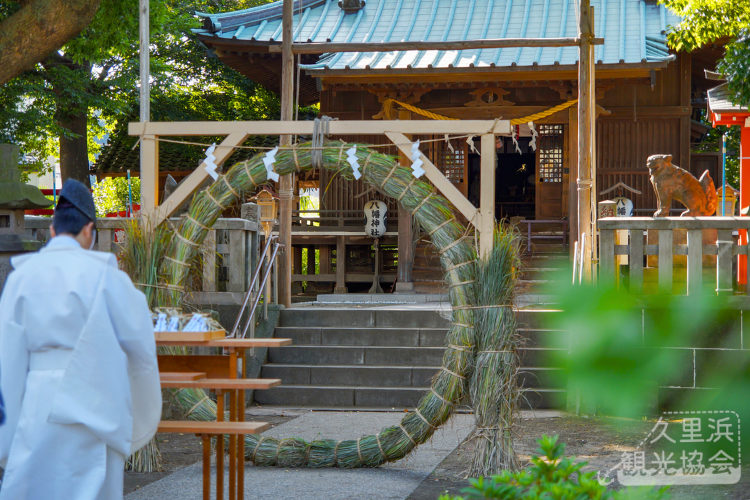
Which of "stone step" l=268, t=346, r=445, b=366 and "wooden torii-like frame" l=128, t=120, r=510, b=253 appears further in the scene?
"stone step" l=268, t=346, r=445, b=366

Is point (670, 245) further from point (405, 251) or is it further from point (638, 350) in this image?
point (638, 350)

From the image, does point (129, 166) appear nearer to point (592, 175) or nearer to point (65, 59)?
point (65, 59)

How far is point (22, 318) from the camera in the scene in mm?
2756

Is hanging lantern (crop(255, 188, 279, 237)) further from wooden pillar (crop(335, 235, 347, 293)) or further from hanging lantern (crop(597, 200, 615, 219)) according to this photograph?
hanging lantern (crop(597, 200, 615, 219))

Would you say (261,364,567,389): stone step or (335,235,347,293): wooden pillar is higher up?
(335,235,347,293): wooden pillar

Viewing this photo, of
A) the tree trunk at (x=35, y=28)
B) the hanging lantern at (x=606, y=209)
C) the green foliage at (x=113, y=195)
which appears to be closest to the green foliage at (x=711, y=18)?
the hanging lantern at (x=606, y=209)

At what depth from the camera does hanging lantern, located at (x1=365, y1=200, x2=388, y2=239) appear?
525 inches

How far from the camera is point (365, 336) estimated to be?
9.05 m

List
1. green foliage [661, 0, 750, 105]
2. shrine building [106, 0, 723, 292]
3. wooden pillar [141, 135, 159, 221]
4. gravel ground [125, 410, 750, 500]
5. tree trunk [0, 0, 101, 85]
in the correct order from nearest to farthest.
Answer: gravel ground [125, 410, 750, 500] → wooden pillar [141, 135, 159, 221] → green foliage [661, 0, 750, 105] → tree trunk [0, 0, 101, 85] → shrine building [106, 0, 723, 292]

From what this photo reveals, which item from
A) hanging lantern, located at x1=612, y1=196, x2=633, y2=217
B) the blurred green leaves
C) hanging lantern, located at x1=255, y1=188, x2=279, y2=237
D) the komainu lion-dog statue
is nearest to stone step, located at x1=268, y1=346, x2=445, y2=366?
the komainu lion-dog statue

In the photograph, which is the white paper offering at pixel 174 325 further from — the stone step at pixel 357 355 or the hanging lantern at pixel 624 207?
the hanging lantern at pixel 624 207

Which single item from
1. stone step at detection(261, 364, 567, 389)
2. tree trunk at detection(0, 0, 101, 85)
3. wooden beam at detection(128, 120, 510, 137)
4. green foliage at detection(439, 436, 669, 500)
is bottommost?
stone step at detection(261, 364, 567, 389)

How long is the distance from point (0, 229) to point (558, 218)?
9.44m

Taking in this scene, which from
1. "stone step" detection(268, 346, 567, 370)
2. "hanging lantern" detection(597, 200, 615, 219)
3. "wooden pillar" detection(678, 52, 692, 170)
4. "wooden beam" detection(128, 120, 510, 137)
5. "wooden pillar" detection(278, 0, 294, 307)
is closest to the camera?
"wooden beam" detection(128, 120, 510, 137)
